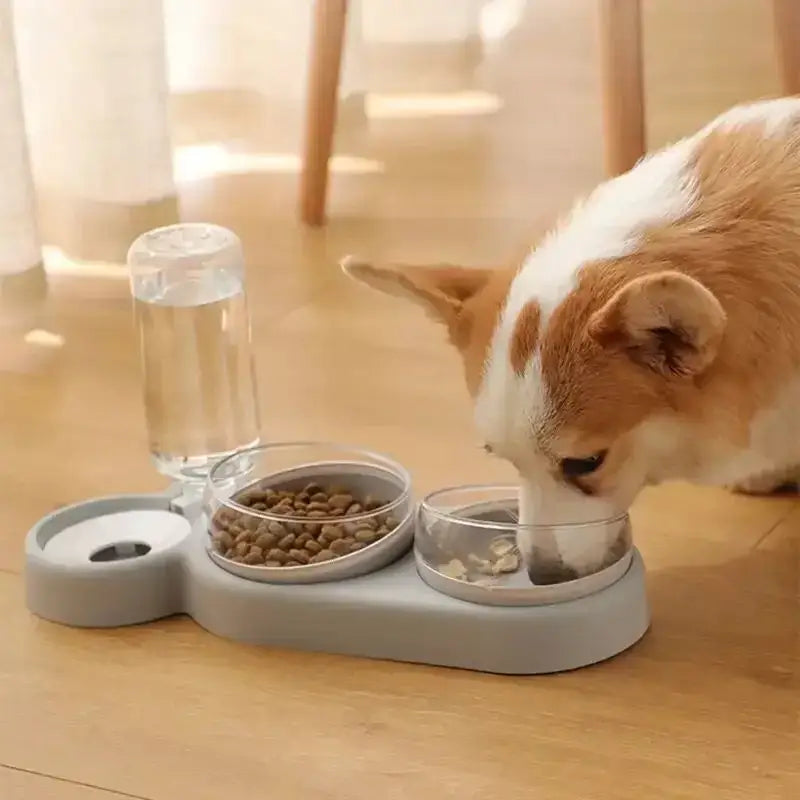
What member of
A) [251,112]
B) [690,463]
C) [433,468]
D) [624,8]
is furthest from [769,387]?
[251,112]

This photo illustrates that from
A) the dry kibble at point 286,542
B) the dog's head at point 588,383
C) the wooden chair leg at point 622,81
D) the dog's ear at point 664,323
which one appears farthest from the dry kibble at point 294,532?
the wooden chair leg at point 622,81

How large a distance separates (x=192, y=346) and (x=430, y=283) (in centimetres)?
37

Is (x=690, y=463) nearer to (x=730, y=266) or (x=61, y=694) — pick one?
(x=730, y=266)

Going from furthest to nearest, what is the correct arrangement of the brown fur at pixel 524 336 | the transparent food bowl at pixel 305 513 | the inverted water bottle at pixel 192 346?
the inverted water bottle at pixel 192 346 → the transparent food bowl at pixel 305 513 → the brown fur at pixel 524 336

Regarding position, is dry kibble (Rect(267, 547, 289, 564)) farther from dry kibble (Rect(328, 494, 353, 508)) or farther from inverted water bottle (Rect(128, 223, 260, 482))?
inverted water bottle (Rect(128, 223, 260, 482))

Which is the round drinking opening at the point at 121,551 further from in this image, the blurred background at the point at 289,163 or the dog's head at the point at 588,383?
the dog's head at the point at 588,383

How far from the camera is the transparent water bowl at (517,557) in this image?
1.19m

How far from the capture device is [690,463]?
123 centimetres

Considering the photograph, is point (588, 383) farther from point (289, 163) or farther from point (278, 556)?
point (289, 163)

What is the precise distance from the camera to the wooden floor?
108 cm

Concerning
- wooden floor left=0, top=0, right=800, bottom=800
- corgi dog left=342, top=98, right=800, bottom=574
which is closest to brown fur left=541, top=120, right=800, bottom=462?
corgi dog left=342, top=98, right=800, bottom=574

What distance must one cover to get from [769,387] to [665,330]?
140mm

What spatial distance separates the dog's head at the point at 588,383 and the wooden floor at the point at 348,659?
16cm

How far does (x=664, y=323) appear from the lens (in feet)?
3.54
